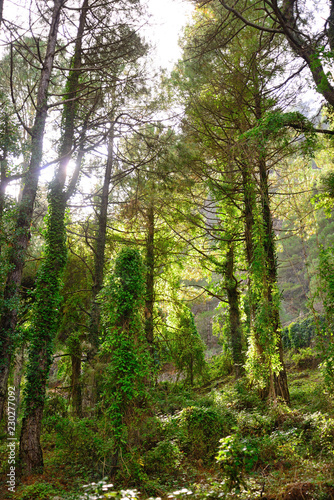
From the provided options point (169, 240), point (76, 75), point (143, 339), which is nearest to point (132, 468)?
point (143, 339)

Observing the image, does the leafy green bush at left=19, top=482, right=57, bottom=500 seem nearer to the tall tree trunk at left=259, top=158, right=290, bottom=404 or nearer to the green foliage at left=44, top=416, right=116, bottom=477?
the green foliage at left=44, top=416, right=116, bottom=477

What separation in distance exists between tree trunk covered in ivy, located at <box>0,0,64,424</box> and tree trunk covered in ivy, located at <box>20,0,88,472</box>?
0.43m

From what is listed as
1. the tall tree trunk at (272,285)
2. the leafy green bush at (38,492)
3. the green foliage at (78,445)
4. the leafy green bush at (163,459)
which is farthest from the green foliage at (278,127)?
the leafy green bush at (38,492)

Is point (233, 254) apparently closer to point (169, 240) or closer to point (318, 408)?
point (169, 240)

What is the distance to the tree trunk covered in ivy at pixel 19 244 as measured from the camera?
6543 mm

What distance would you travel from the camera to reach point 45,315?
22.3ft

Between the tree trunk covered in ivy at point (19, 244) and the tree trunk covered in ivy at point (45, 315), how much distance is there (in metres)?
0.43

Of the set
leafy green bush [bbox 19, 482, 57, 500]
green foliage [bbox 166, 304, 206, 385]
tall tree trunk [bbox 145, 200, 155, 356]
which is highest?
tall tree trunk [bbox 145, 200, 155, 356]

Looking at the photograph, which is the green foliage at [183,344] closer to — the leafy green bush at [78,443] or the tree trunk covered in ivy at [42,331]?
the leafy green bush at [78,443]

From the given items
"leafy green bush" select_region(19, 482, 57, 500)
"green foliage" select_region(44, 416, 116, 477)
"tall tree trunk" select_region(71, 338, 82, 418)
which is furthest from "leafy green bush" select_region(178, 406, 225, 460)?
"tall tree trunk" select_region(71, 338, 82, 418)

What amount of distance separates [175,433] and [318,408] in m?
2.80

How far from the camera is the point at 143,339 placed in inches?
240

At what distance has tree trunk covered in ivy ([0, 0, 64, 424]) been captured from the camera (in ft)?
21.5

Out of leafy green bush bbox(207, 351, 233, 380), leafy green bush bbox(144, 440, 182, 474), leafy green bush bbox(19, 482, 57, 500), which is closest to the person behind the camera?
leafy green bush bbox(19, 482, 57, 500)
